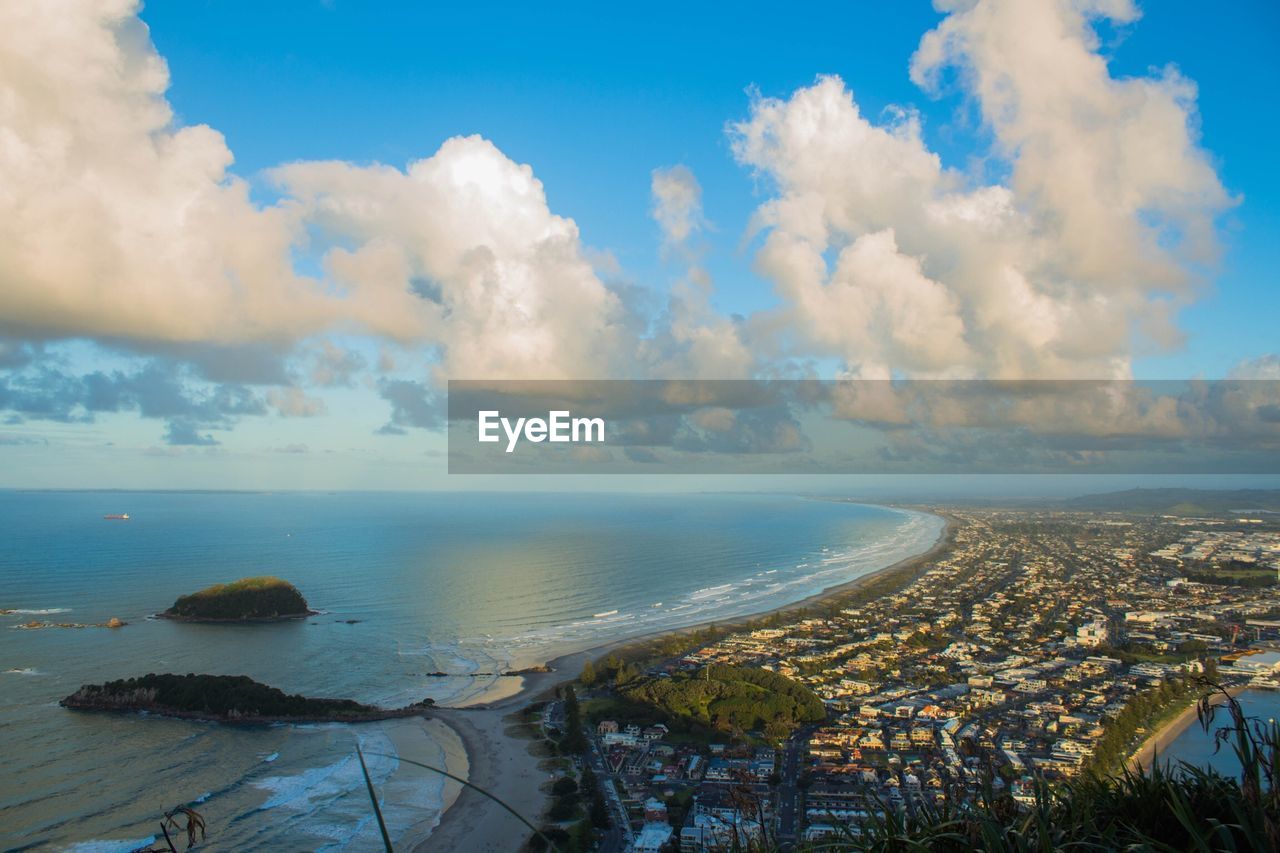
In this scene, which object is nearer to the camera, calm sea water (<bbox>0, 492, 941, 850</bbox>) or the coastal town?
the coastal town

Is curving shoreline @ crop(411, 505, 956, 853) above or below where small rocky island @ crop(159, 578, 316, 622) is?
below

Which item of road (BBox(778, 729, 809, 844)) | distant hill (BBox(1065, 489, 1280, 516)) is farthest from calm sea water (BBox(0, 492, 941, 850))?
distant hill (BBox(1065, 489, 1280, 516))

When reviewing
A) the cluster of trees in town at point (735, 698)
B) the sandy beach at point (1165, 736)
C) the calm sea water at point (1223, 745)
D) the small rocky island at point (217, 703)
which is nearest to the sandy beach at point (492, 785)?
the small rocky island at point (217, 703)

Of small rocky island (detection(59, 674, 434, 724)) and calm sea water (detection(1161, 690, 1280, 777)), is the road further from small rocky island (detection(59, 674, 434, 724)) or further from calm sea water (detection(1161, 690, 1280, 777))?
→ small rocky island (detection(59, 674, 434, 724))

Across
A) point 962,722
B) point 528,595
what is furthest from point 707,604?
point 962,722

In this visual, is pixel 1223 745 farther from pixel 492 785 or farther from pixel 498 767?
pixel 492 785

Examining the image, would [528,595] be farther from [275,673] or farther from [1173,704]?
[1173,704]
